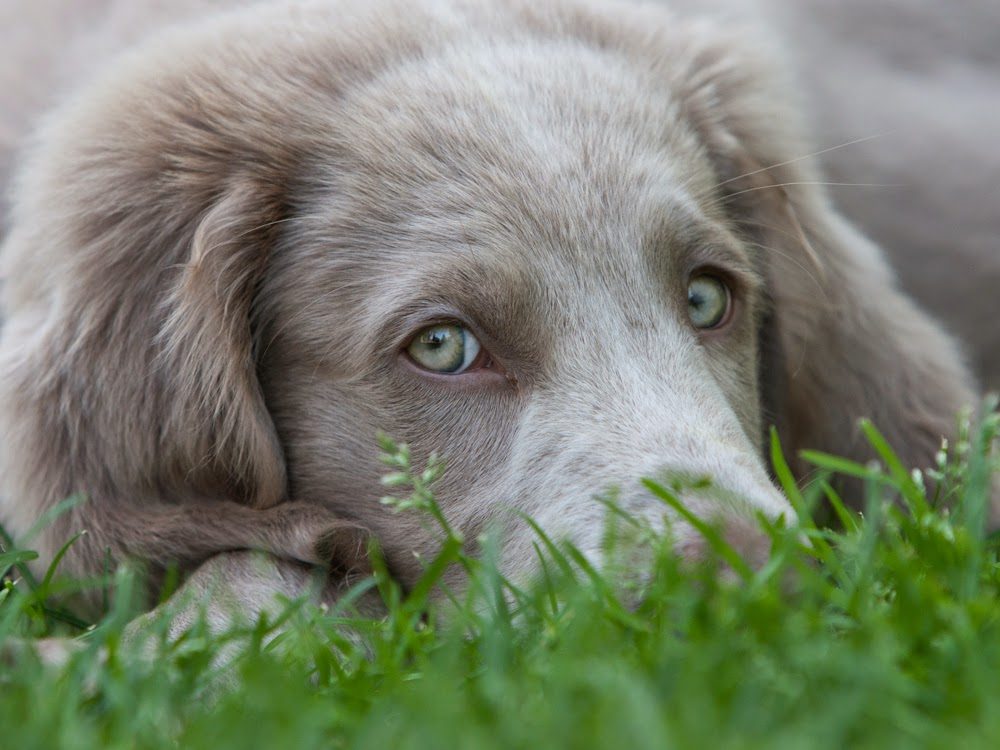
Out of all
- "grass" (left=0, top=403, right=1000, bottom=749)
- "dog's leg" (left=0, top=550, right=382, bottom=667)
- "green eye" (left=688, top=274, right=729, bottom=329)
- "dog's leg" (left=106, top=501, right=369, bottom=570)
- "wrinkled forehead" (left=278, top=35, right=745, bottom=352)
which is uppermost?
"wrinkled forehead" (left=278, top=35, right=745, bottom=352)

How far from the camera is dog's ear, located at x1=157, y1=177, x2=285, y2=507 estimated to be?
2943mm

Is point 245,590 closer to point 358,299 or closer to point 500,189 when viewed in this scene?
point 358,299

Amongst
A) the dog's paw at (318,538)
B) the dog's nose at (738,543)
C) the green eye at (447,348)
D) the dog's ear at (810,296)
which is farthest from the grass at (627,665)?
the dog's ear at (810,296)

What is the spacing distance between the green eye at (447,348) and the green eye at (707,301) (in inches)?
20.4

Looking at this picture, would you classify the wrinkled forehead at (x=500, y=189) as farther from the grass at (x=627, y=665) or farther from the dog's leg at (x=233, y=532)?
the grass at (x=627, y=665)

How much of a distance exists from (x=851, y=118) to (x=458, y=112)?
2009 mm

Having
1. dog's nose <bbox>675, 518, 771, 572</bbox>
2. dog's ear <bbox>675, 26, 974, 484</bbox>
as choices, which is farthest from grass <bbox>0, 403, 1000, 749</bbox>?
dog's ear <bbox>675, 26, 974, 484</bbox>

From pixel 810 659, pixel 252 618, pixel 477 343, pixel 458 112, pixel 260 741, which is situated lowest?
pixel 252 618

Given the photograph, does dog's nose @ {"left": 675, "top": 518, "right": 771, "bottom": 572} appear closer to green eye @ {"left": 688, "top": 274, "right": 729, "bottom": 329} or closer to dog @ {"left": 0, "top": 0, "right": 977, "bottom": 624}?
dog @ {"left": 0, "top": 0, "right": 977, "bottom": 624}

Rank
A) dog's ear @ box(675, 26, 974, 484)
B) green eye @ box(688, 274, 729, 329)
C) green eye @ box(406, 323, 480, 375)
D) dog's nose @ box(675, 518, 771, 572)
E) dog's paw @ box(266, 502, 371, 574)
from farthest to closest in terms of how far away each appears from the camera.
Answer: dog's ear @ box(675, 26, 974, 484) → green eye @ box(688, 274, 729, 329) → green eye @ box(406, 323, 480, 375) → dog's paw @ box(266, 502, 371, 574) → dog's nose @ box(675, 518, 771, 572)

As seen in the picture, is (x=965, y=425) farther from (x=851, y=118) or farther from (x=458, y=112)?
(x=851, y=118)

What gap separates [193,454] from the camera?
2.95 meters

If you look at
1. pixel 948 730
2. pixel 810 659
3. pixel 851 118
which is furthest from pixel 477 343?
pixel 851 118

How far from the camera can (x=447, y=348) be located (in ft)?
9.55
